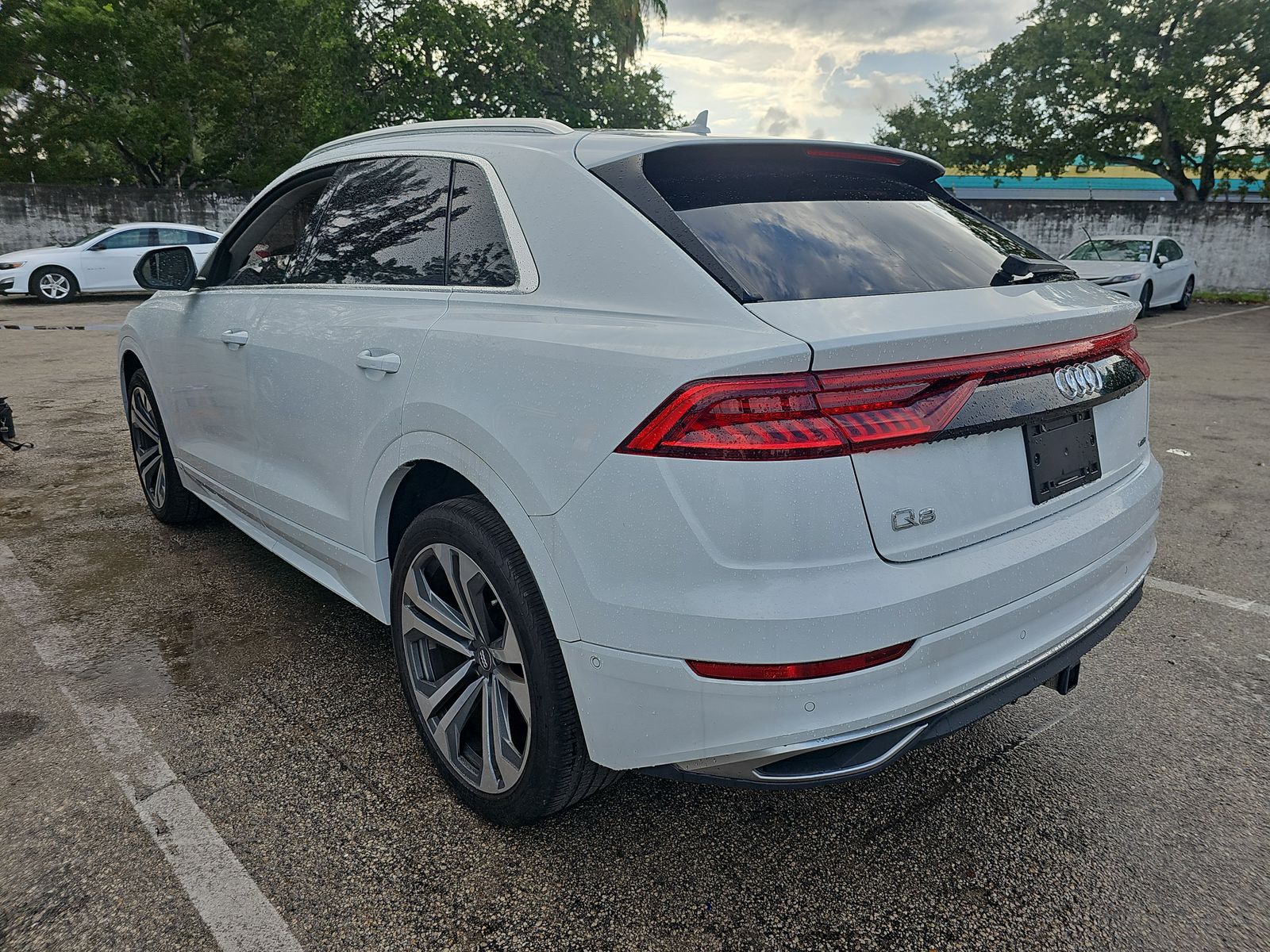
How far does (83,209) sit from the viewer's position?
21.0 metres

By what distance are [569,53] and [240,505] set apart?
23496 millimetres

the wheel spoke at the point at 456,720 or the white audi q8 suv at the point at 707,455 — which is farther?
the wheel spoke at the point at 456,720

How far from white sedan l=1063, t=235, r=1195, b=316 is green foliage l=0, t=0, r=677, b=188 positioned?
13.4 metres

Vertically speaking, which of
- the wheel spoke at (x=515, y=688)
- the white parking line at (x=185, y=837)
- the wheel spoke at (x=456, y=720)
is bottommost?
the white parking line at (x=185, y=837)

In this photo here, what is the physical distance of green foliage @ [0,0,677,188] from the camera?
853 inches

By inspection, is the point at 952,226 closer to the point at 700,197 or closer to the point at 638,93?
the point at 700,197

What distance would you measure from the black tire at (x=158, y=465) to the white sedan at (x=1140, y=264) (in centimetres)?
1415

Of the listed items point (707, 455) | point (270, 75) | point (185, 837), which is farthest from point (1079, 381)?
point (270, 75)

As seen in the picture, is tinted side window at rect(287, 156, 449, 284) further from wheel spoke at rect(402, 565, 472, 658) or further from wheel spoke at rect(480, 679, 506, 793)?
wheel spoke at rect(480, 679, 506, 793)

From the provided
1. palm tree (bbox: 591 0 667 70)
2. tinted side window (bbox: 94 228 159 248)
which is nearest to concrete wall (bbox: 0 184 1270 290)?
tinted side window (bbox: 94 228 159 248)

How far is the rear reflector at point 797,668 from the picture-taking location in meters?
1.62

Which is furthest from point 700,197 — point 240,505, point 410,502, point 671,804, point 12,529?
point 12,529

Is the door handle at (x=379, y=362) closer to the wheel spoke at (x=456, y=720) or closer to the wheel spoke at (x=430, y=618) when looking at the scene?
the wheel spoke at (x=430, y=618)

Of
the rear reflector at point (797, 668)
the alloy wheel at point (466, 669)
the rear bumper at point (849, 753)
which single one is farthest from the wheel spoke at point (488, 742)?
the rear reflector at point (797, 668)
